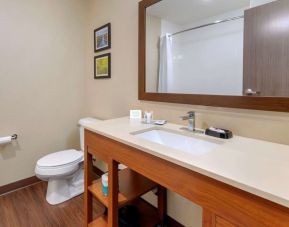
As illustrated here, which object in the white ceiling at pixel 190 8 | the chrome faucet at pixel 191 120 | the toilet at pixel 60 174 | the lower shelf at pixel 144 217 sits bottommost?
the lower shelf at pixel 144 217

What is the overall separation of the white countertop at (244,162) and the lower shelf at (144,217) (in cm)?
76

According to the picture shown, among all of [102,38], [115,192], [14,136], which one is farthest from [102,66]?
[115,192]

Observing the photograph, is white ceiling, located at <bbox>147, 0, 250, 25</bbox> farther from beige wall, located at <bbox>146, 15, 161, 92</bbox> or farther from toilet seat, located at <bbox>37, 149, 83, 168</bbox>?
toilet seat, located at <bbox>37, 149, 83, 168</bbox>

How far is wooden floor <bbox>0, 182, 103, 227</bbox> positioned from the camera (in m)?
1.60

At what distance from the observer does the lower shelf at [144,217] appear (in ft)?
4.73

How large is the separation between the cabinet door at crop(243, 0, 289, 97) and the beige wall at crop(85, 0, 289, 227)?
155mm

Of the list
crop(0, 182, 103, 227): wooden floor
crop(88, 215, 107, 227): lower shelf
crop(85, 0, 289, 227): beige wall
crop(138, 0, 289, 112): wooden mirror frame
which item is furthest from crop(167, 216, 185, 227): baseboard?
crop(138, 0, 289, 112): wooden mirror frame

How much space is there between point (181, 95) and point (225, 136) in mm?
451

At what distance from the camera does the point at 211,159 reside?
78cm

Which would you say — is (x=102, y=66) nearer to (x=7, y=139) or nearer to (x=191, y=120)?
(x=7, y=139)

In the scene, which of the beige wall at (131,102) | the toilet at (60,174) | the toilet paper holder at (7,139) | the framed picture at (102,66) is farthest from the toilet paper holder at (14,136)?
the framed picture at (102,66)


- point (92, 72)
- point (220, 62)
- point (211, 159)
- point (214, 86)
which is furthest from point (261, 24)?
point (92, 72)

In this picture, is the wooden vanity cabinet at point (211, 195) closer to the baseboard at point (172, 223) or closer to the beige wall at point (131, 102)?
the beige wall at point (131, 102)

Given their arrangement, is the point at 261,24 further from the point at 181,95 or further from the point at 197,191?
the point at 197,191
